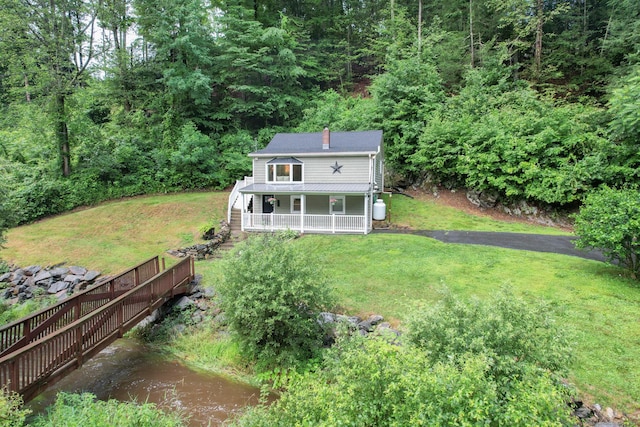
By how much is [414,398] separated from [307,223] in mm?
13535

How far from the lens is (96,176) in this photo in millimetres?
22562

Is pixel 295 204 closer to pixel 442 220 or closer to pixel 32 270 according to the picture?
pixel 442 220

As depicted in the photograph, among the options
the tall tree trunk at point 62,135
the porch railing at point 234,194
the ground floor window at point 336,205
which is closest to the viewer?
the ground floor window at point 336,205

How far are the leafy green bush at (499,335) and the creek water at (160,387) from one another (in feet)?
14.4

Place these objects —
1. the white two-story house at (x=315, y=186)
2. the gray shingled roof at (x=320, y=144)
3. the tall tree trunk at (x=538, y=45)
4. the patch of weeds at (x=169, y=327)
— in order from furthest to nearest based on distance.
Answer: the tall tree trunk at (x=538, y=45)
the gray shingled roof at (x=320, y=144)
the white two-story house at (x=315, y=186)
the patch of weeds at (x=169, y=327)

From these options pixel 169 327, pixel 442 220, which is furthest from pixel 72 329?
pixel 442 220

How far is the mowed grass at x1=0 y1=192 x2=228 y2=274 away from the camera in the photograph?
14.8m

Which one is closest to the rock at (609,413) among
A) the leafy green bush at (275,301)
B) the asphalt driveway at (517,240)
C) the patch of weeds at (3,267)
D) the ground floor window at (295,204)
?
the leafy green bush at (275,301)

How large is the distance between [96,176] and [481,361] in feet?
85.0

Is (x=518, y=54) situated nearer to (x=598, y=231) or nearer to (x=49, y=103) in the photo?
Result: (x=598, y=231)

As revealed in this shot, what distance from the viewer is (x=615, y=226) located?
880 cm

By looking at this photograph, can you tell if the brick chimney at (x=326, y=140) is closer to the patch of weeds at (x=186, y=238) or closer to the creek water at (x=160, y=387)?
the patch of weeds at (x=186, y=238)

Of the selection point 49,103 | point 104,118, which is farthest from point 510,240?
point 104,118

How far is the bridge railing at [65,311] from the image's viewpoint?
6949 millimetres
